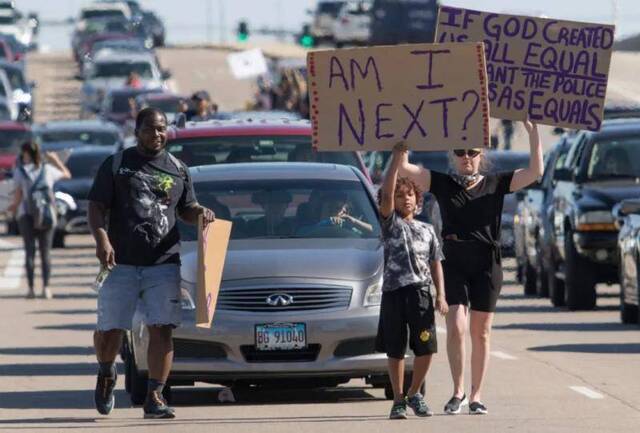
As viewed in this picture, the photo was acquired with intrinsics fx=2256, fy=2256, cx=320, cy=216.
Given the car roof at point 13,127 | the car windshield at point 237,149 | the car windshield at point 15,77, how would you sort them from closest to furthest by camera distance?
the car windshield at point 237,149, the car roof at point 13,127, the car windshield at point 15,77

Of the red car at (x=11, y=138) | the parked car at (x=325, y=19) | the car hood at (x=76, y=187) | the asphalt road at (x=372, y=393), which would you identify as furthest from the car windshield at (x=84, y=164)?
the parked car at (x=325, y=19)

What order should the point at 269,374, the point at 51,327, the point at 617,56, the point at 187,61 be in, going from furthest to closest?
the point at 187,61 < the point at 617,56 < the point at 51,327 < the point at 269,374

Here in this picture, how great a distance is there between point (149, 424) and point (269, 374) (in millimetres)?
1025

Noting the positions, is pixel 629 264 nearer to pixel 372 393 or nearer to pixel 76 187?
pixel 372 393

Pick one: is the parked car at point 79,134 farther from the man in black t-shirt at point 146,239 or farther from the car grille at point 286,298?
the man in black t-shirt at point 146,239

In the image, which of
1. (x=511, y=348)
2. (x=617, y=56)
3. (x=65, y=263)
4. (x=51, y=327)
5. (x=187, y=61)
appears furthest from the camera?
(x=187, y=61)

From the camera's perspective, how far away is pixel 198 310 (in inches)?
515

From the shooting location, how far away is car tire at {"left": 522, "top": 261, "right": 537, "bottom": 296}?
26000 millimetres

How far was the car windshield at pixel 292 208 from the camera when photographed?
48.8 feet

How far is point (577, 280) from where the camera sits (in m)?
22.8

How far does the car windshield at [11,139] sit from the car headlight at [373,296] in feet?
104

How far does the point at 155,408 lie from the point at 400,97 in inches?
90.4

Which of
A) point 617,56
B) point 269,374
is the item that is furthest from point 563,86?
point 617,56

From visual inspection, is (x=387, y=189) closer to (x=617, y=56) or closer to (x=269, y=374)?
(x=269, y=374)
